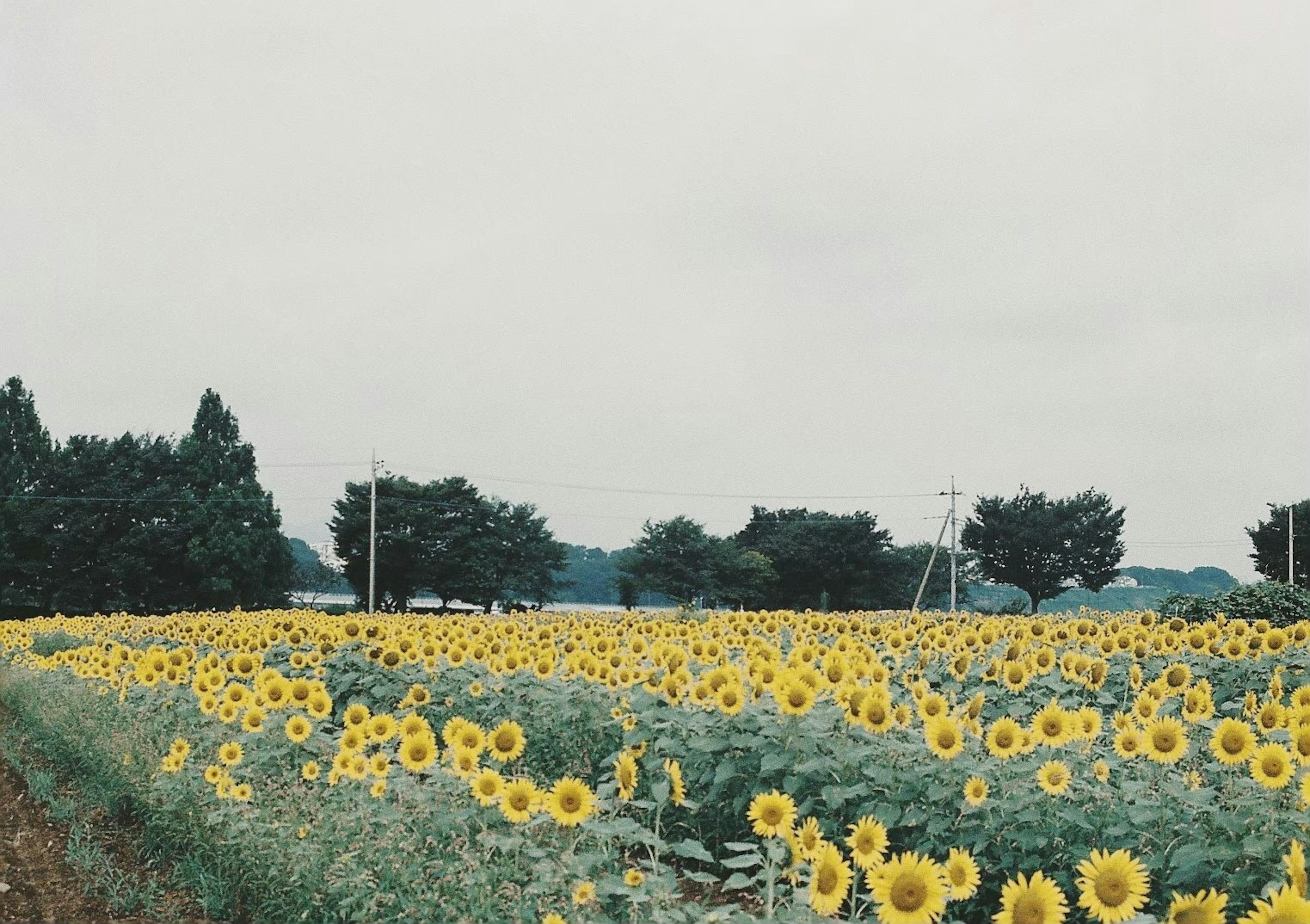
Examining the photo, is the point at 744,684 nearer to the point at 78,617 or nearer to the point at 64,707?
the point at 64,707

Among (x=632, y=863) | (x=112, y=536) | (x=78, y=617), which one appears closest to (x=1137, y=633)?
(x=632, y=863)

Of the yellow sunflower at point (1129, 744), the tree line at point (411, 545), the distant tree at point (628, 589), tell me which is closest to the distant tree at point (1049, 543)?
the tree line at point (411, 545)

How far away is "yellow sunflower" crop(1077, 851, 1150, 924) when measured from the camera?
3.04m

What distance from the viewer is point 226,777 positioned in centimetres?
517

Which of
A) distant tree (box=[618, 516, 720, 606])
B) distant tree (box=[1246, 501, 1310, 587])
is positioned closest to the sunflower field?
distant tree (box=[618, 516, 720, 606])

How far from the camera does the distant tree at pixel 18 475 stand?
→ 4303 centimetres

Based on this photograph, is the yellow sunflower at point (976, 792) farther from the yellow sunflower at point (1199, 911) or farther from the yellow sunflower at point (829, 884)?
the yellow sunflower at point (1199, 911)

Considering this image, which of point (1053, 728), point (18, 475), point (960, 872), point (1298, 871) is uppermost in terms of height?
point (18, 475)

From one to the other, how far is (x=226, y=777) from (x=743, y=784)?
8.11ft

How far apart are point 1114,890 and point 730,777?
2.25 metres

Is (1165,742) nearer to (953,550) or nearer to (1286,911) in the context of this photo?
(1286,911)

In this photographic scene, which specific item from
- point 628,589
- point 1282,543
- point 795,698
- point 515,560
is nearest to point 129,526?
point 515,560

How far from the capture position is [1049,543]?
57281 millimetres

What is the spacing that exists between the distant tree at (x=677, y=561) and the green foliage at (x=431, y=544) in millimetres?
6387
